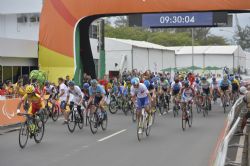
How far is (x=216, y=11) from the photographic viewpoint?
27.4 meters

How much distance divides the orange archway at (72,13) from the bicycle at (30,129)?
48.0 ft

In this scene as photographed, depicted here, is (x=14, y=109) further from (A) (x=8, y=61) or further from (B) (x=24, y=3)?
(B) (x=24, y=3)

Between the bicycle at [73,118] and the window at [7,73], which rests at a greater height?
the window at [7,73]

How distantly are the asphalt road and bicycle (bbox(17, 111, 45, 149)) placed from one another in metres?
0.20

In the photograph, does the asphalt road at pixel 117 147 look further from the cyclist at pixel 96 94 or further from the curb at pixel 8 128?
the cyclist at pixel 96 94

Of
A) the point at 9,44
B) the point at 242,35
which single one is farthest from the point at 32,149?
the point at 242,35

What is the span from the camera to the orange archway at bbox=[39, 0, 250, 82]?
2697cm

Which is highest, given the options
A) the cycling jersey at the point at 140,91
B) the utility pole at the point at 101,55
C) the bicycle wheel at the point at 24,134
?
the utility pole at the point at 101,55

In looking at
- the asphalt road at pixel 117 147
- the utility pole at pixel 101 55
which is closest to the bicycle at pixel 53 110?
the asphalt road at pixel 117 147

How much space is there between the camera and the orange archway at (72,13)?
2697 centimetres

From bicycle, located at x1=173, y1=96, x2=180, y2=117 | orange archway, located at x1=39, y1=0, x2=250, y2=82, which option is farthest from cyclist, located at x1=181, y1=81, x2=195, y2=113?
orange archway, located at x1=39, y1=0, x2=250, y2=82

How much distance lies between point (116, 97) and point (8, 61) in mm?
10898

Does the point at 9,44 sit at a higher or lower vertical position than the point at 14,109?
higher

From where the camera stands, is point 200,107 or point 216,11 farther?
point 216,11
